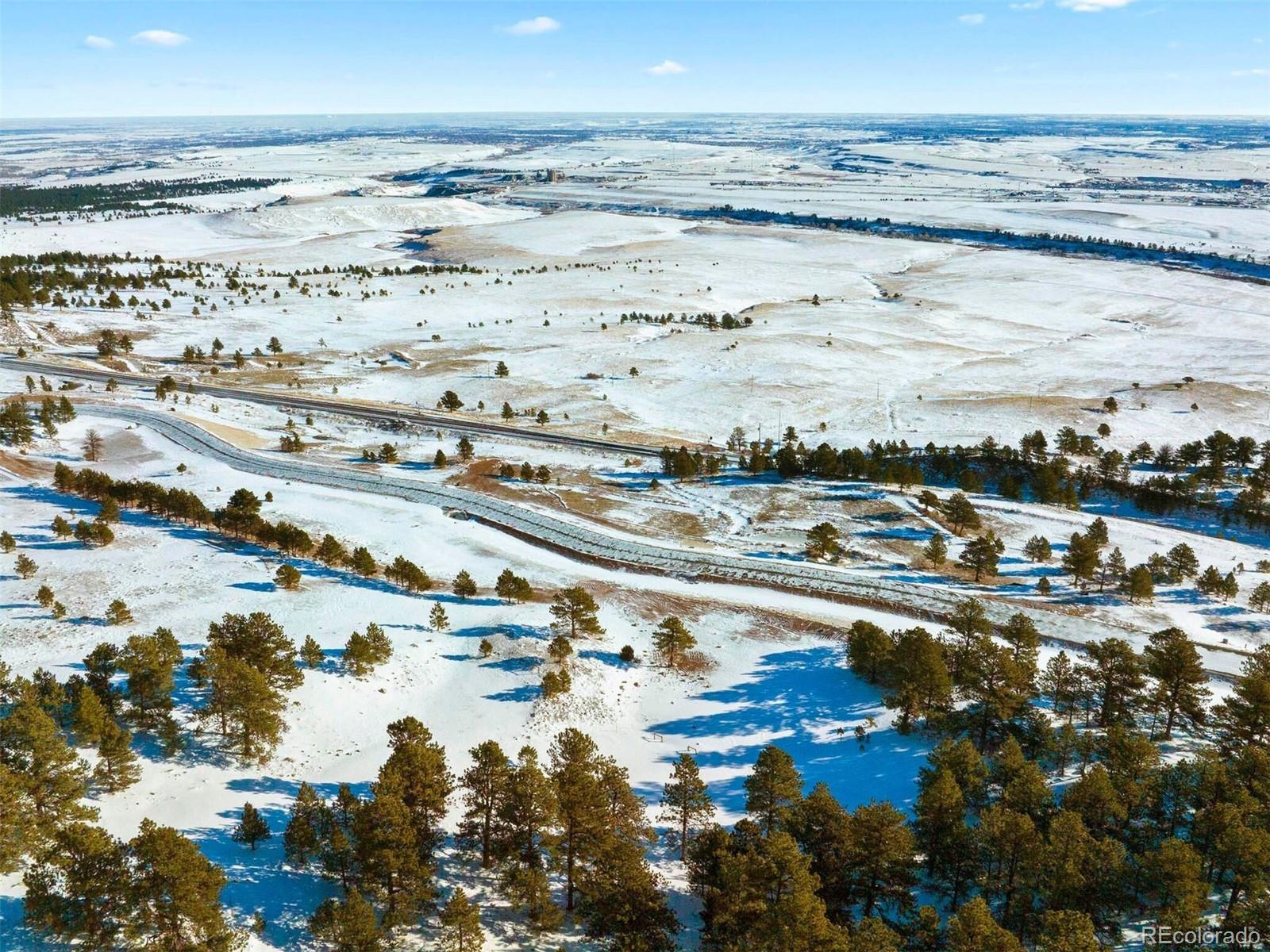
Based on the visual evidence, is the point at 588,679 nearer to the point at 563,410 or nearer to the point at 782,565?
the point at 782,565

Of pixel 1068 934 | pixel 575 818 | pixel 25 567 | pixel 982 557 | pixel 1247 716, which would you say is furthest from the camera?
pixel 982 557

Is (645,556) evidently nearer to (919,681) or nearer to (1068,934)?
(919,681)

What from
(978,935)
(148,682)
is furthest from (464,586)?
(978,935)

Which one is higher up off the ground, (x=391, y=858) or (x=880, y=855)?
(x=391, y=858)

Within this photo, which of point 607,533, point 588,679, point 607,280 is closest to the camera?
point 588,679

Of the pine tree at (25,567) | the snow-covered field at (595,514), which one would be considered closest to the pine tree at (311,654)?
the snow-covered field at (595,514)

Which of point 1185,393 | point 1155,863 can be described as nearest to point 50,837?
point 1155,863

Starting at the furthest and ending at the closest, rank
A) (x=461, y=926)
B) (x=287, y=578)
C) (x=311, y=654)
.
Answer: (x=287, y=578) → (x=311, y=654) → (x=461, y=926)
